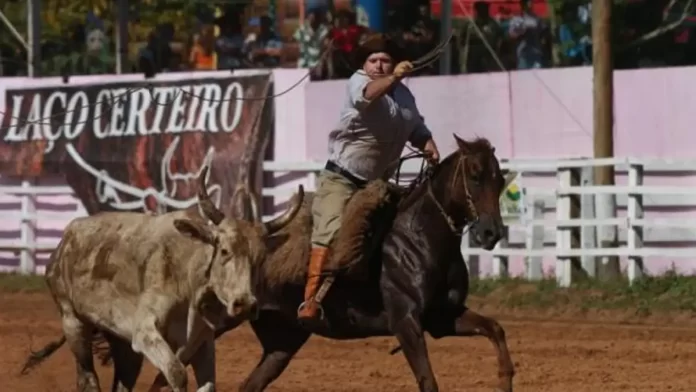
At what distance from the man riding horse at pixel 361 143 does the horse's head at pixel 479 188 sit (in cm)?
35

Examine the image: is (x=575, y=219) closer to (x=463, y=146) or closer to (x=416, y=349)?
(x=463, y=146)

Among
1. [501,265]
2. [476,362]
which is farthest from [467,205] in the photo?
[501,265]

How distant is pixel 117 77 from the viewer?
21953 mm

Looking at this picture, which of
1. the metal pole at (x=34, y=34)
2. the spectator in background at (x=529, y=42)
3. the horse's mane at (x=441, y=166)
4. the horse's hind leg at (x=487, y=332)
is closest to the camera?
the horse's hind leg at (x=487, y=332)

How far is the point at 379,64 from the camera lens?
1048 cm

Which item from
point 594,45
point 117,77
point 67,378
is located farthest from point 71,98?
point 67,378

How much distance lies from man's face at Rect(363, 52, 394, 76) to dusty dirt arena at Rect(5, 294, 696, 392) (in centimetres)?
290

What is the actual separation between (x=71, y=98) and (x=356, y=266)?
12398 mm

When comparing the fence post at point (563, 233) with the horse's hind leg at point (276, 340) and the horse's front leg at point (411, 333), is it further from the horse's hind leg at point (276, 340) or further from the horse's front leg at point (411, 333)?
the horse's front leg at point (411, 333)

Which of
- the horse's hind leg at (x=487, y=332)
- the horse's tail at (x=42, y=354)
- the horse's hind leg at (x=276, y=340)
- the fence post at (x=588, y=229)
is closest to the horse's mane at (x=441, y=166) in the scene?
the horse's hind leg at (x=487, y=332)

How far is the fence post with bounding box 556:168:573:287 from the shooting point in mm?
17969

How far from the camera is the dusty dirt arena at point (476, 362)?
1272 cm

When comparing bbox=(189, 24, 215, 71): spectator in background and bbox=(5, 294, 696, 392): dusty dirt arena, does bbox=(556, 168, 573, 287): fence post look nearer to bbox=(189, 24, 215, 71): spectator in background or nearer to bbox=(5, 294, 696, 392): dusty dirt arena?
bbox=(5, 294, 696, 392): dusty dirt arena

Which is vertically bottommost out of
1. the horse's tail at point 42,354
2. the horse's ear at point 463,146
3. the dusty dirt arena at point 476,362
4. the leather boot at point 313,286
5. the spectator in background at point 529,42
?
the dusty dirt arena at point 476,362
